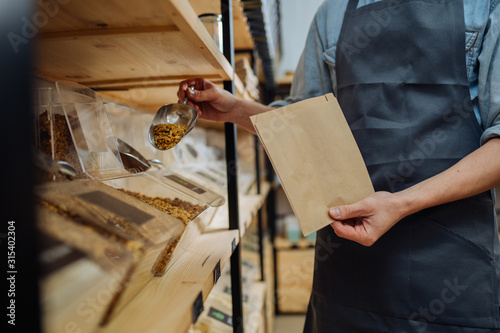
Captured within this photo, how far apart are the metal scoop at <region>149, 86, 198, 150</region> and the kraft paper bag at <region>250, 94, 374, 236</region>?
1.09ft

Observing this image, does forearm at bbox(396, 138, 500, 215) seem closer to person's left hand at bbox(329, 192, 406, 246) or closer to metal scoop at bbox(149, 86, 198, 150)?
person's left hand at bbox(329, 192, 406, 246)

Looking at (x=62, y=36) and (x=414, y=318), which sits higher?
(x=62, y=36)

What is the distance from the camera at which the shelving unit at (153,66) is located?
565mm

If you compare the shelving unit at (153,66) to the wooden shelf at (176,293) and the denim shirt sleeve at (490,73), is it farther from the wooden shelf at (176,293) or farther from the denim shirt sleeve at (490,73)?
the denim shirt sleeve at (490,73)

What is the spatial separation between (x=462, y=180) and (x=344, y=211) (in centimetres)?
31

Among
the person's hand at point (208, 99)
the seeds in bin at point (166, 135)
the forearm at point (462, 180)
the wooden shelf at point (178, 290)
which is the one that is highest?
the person's hand at point (208, 99)

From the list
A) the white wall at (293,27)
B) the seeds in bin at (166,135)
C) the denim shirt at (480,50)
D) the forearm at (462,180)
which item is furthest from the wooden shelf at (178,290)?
the white wall at (293,27)

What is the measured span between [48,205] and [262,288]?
7.11 feet

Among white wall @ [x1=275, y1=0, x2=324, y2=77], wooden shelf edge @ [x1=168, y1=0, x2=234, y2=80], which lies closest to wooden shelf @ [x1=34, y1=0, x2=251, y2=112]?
wooden shelf edge @ [x1=168, y1=0, x2=234, y2=80]

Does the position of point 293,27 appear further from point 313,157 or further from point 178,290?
point 178,290

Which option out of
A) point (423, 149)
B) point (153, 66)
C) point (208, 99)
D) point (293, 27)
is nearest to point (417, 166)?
point (423, 149)

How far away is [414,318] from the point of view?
0.98 meters

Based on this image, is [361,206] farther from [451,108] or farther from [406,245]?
[451,108]

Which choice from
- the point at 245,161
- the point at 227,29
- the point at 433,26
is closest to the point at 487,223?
the point at 433,26
